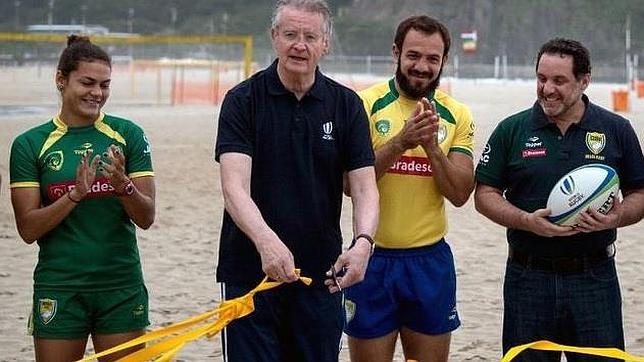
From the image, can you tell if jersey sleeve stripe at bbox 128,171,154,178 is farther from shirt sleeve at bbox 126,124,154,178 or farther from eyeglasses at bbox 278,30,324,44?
eyeglasses at bbox 278,30,324,44

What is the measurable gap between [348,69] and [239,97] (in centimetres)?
7270

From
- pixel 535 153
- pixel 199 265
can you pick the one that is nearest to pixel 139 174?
pixel 535 153

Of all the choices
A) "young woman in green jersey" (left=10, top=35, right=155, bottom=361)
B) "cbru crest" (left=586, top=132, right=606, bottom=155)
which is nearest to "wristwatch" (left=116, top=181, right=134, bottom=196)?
"young woman in green jersey" (left=10, top=35, right=155, bottom=361)

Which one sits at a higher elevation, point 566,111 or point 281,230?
point 566,111

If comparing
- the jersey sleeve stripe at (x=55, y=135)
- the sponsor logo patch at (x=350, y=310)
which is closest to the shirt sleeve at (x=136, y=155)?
the jersey sleeve stripe at (x=55, y=135)

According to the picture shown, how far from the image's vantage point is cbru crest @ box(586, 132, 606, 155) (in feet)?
15.9

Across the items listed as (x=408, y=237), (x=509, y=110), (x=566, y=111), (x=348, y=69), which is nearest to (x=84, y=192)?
(x=408, y=237)

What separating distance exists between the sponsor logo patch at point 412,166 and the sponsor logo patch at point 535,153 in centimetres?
45

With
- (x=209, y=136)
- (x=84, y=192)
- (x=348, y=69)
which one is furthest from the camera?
(x=348, y=69)

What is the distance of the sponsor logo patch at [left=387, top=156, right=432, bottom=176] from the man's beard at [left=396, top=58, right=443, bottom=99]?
11.1 inches

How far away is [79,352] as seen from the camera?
15.8 ft

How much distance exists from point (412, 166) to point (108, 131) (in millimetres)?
1325

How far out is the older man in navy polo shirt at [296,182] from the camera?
4.23 metres

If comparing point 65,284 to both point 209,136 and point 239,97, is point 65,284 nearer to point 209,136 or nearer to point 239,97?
point 239,97
